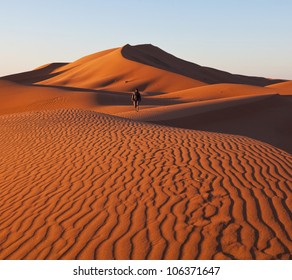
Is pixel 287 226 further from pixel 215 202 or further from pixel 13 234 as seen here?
pixel 13 234

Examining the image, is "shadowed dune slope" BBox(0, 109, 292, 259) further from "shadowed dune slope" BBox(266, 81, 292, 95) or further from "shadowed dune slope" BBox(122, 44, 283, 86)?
"shadowed dune slope" BBox(122, 44, 283, 86)

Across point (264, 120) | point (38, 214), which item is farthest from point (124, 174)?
point (264, 120)

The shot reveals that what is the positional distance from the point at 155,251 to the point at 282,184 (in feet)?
9.81

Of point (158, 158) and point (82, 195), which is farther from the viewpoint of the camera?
A: point (158, 158)

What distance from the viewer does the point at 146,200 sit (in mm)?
6344

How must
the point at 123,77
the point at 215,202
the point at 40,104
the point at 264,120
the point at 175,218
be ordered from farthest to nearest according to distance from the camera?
the point at 123,77
the point at 40,104
the point at 264,120
the point at 215,202
the point at 175,218

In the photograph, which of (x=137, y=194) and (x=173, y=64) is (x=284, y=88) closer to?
(x=173, y=64)

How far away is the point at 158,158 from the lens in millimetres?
→ 8766

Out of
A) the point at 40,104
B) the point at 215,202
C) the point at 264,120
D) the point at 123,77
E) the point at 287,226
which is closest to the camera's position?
the point at 287,226

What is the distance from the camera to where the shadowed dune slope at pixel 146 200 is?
16.4 ft
